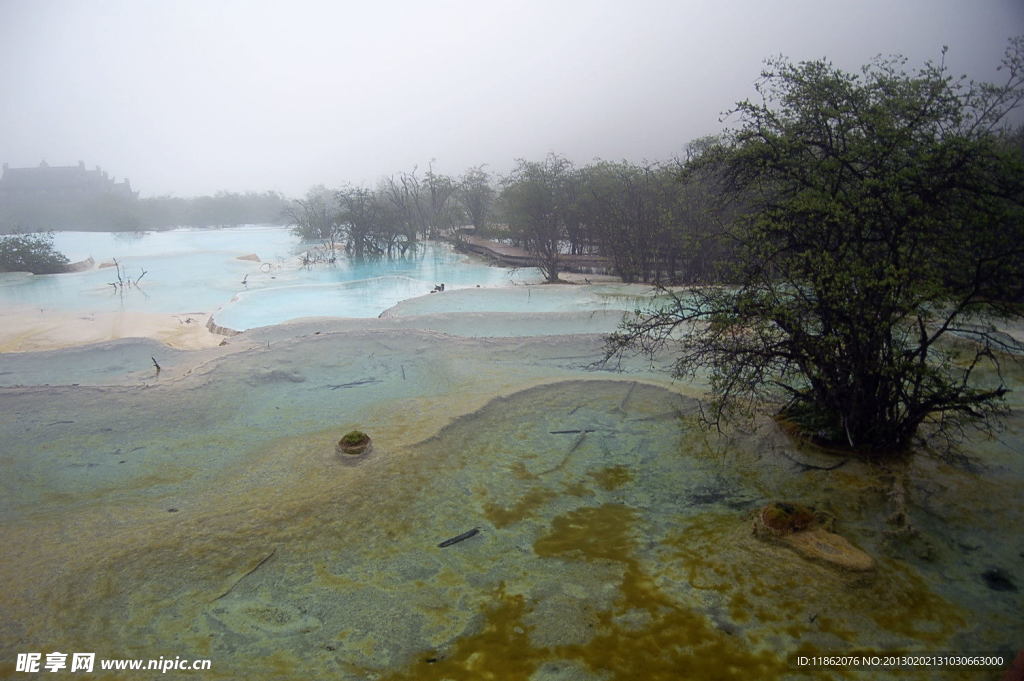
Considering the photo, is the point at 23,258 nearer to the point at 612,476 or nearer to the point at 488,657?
A: the point at 612,476

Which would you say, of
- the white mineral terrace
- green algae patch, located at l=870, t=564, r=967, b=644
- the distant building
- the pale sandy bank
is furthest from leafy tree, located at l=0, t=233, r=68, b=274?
the distant building

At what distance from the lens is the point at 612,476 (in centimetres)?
464

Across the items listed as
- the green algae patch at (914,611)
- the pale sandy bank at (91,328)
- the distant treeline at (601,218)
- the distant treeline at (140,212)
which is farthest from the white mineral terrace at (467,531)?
the distant treeline at (140,212)

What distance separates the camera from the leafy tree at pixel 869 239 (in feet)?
12.3

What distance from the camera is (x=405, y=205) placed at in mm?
25453

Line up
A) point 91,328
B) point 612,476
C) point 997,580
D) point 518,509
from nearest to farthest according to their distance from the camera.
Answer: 1. point 997,580
2. point 518,509
3. point 612,476
4. point 91,328

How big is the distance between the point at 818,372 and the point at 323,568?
152 inches

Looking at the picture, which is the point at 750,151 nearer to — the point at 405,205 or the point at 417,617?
the point at 417,617

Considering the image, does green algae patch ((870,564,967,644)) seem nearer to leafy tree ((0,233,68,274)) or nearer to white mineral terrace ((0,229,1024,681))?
white mineral terrace ((0,229,1024,681))

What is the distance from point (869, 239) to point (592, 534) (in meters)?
2.82

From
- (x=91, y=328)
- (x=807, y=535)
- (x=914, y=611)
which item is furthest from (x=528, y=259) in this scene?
(x=914, y=611)

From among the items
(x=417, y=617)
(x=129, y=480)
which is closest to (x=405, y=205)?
(x=129, y=480)

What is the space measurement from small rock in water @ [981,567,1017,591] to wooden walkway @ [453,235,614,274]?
13.4 metres

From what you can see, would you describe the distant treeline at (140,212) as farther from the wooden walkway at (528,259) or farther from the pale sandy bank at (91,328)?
the pale sandy bank at (91,328)
